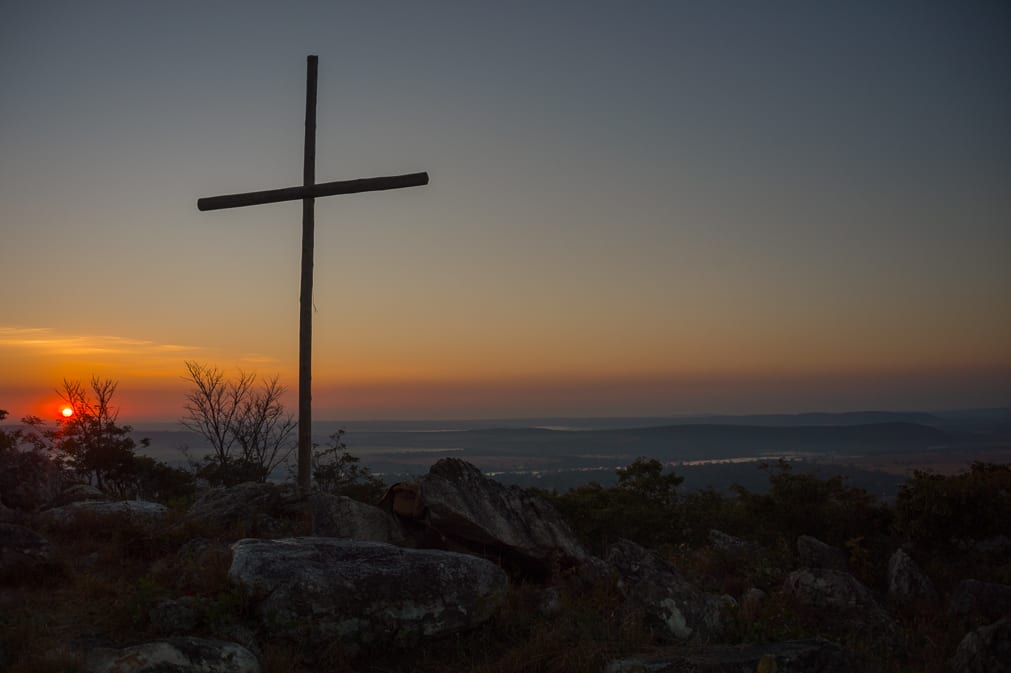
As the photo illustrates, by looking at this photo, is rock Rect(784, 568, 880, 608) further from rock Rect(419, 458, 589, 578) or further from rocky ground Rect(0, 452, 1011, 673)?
rock Rect(419, 458, 589, 578)

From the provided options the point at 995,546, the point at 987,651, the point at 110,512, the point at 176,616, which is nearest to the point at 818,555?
the point at 995,546

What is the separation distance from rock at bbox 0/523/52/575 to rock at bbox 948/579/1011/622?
1454 centimetres

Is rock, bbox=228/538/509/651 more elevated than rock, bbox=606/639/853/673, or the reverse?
rock, bbox=228/538/509/651

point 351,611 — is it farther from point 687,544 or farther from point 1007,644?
point 687,544

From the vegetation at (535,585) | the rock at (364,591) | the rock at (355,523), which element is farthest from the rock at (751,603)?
the rock at (355,523)

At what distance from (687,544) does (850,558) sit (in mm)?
3390

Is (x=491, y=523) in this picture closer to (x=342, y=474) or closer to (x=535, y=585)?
(x=535, y=585)

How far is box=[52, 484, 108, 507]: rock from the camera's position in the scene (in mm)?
16047

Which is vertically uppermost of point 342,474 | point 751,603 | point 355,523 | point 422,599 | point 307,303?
point 307,303

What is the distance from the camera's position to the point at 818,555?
14320 millimetres

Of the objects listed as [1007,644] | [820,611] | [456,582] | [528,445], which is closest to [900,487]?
[820,611]

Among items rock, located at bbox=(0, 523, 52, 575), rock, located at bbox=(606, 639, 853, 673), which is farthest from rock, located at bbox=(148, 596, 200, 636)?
rock, located at bbox=(606, 639, 853, 673)

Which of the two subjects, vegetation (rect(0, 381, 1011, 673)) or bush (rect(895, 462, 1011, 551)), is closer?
vegetation (rect(0, 381, 1011, 673))

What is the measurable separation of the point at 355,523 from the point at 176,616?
3848 mm
